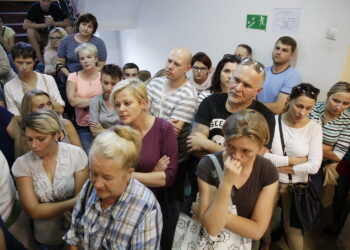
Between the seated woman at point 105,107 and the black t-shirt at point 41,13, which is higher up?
the black t-shirt at point 41,13

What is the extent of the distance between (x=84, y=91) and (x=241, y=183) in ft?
6.83

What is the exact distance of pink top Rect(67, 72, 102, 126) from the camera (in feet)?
9.30

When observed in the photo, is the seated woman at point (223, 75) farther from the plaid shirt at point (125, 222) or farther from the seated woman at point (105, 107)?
the plaid shirt at point (125, 222)

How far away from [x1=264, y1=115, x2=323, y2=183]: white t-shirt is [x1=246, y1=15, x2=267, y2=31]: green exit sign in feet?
6.54

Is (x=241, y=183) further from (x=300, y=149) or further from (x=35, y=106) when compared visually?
(x=35, y=106)

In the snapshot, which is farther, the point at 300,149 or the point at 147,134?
the point at 300,149

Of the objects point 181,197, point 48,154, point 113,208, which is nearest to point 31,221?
point 48,154

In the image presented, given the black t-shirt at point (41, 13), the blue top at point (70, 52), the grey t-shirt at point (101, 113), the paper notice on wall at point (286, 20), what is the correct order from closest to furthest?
1. the grey t-shirt at point (101, 113)
2. the paper notice on wall at point (286, 20)
3. the blue top at point (70, 52)
4. the black t-shirt at point (41, 13)

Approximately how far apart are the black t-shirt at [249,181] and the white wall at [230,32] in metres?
2.18

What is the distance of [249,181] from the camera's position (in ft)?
4.30

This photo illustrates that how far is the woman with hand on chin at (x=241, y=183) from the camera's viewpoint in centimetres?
119

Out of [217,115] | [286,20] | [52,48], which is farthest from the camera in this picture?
[52,48]

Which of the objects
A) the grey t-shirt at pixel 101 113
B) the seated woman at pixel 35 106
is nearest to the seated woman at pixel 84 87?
the grey t-shirt at pixel 101 113

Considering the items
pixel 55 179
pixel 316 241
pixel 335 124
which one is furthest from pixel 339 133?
pixel 55 179
